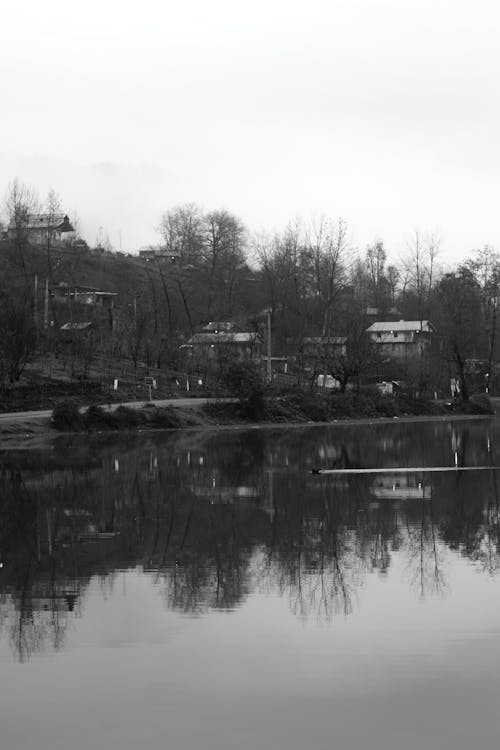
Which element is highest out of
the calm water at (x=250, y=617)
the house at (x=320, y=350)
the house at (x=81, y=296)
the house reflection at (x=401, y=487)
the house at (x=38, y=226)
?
the house at (x=38, y=226)

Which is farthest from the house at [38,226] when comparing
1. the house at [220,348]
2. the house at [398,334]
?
the house at [398,334]

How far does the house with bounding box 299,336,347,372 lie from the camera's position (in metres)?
81.6

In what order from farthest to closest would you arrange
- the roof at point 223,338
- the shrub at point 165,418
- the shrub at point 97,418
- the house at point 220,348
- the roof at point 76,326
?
the roof at point 223,338 < the house at point 220,348 < the roof at point 76,326 < the shrub at point 165,418 < the shrub at point 97,418

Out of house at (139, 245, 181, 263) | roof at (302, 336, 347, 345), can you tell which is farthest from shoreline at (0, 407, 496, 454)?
house at (139, 245, 181, 263)

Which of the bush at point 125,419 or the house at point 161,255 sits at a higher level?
the house at point 161,255

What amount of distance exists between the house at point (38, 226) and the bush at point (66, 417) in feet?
122

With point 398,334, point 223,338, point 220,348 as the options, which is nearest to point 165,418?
point 220,348

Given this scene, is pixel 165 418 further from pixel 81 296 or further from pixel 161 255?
pixel 161 255

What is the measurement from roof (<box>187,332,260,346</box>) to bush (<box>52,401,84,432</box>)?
35.3m

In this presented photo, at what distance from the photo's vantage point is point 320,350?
269 feet

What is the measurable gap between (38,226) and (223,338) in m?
30.1

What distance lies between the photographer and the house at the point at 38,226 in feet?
307

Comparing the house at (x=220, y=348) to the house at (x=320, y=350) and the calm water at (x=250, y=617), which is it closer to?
the house at (x=320, y=350)

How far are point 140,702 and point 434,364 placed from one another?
86552mm
